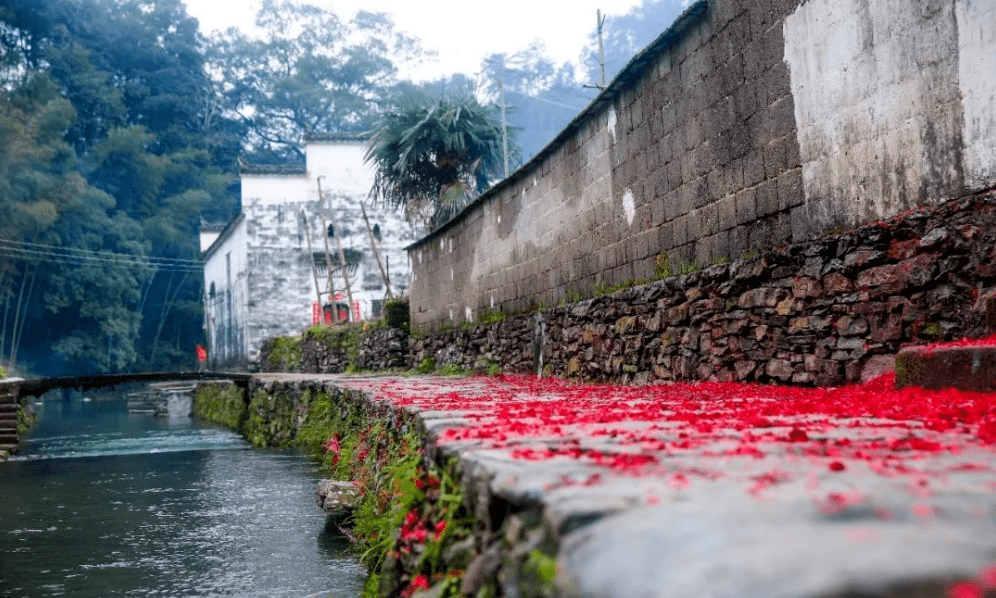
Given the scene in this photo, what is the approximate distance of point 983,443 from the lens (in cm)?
216

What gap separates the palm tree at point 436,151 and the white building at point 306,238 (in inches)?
328

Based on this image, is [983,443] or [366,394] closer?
[983,443]

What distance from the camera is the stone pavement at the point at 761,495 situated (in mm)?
1106

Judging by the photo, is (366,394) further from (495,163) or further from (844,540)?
(495,163)

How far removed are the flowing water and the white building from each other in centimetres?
1448

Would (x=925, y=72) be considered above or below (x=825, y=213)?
above

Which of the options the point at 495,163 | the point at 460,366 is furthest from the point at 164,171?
the point at 460,366

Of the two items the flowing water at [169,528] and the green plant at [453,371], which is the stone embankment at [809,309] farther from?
the green plant at [453,371]

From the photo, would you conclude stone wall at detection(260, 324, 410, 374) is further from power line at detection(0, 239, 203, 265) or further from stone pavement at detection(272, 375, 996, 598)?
stone pavement at detection(272, 375, 996, 598)

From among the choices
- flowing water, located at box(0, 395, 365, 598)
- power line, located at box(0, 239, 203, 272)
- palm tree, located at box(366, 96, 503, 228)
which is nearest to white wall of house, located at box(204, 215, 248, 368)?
power line, located at box(0, 239, 203, 272)

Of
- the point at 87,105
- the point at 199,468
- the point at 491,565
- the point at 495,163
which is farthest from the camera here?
the point at 87,105

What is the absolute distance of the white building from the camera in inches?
1000

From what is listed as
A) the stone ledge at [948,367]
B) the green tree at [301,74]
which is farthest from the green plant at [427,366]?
the green tree at [301,74]

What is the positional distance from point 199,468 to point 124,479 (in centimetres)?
87
